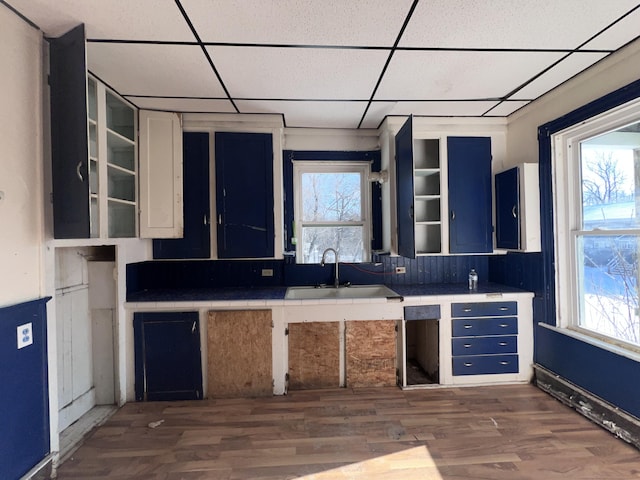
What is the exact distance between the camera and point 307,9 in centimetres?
149

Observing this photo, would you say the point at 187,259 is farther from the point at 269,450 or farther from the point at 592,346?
the point at 592,346

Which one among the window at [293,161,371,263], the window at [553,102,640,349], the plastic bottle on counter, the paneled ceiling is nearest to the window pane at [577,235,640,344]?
the window at [553,102,640,349]

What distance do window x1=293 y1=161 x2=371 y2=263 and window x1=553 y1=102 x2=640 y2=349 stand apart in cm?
169

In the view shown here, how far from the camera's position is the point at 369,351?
104 inches

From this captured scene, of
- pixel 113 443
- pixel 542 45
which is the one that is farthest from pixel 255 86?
pixel 113 443

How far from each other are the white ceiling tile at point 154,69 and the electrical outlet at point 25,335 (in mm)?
1597

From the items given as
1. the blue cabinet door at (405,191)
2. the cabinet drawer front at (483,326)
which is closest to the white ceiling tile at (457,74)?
the blue cabinet door at (405,191)

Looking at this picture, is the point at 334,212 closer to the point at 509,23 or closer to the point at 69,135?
the point at 509,23

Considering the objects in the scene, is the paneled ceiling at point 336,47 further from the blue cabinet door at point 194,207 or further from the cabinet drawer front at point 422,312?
the cabinet drawer front at point 422,312

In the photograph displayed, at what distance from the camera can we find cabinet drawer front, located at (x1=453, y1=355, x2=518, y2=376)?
2.66m

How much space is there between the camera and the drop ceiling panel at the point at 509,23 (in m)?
1.49

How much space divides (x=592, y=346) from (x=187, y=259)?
3.34m

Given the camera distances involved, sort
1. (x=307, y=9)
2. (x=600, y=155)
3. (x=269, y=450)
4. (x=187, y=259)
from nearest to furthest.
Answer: (x=307, y=9) < (x=269, y=450) < (x=600, y=155) < (x=187, y=259)

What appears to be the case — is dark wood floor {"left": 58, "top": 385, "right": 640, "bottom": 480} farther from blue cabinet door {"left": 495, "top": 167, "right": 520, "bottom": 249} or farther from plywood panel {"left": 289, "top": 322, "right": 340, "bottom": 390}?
blue cabinet door {"left": 495, "top": 167, "right": 520, "bottom": 249}
